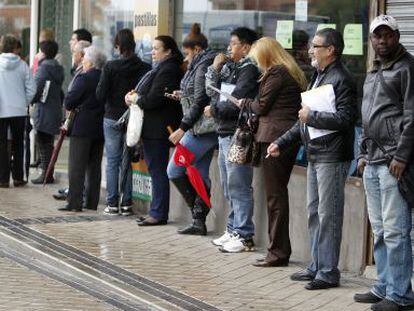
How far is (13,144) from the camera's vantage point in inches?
510

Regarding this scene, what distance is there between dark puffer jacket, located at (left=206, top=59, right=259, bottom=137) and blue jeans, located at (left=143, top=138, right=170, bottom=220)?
4.34ft

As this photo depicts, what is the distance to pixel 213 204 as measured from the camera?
1030cm

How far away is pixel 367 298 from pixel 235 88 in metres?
2.35

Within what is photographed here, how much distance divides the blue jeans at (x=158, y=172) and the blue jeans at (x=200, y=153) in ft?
1.46

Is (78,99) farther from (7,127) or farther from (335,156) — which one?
(335,156)

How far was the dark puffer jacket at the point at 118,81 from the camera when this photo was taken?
10.8 metres

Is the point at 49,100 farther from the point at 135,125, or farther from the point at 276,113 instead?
the point at 276,113

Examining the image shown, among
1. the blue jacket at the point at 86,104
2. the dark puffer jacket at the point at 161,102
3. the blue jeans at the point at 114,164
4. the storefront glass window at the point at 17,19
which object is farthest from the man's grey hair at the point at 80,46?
the storefront glass window at the point at 17,19

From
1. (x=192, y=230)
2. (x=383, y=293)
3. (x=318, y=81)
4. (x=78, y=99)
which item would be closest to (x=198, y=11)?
(x=78, y=99)

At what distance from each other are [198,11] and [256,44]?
110 inches

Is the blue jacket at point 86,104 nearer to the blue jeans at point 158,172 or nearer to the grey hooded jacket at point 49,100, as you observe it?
the blue jeans at point 158,172

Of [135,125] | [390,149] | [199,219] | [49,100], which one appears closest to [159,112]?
[135,125]

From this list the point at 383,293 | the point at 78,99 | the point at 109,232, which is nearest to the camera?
the point at 383,293

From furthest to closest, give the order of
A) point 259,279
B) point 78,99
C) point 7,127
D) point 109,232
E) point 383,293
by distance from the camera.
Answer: point 7,127 → point 78,99 → point 109,232 → point 259,279 → point 383,293
